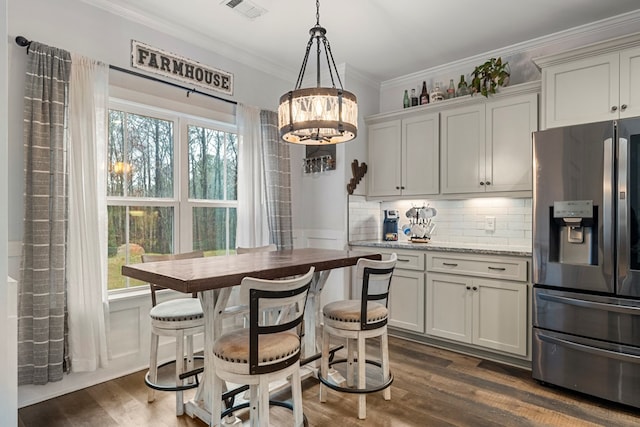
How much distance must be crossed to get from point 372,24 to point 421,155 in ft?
4.45

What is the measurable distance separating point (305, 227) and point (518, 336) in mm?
2362

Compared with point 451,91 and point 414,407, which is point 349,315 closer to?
point 414,407

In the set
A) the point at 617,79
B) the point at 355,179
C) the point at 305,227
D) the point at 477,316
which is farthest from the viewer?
the point at 305,227

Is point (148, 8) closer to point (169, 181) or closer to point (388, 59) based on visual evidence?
point (169, 181)

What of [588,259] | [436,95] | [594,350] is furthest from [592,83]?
[594,350]

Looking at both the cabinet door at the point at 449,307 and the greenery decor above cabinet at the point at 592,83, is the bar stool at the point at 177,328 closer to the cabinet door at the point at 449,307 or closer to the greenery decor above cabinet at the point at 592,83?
the cabinet door at the point at 449,307

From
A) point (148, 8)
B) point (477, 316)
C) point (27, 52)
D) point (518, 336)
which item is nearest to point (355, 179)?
point (477, 316)

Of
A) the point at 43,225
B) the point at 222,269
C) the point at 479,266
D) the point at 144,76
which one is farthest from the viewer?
the point at 479,266

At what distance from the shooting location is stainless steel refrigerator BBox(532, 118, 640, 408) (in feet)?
7.74

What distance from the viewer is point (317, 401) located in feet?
8.12

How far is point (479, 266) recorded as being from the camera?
127 inches

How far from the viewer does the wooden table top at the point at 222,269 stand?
1712 mm

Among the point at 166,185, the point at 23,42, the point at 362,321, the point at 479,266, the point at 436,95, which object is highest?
the point at 436,95

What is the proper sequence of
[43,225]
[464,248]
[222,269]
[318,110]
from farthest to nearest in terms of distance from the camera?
1. [464,248]
2. [43,225]
3. [318,110]
4. [222,269]
